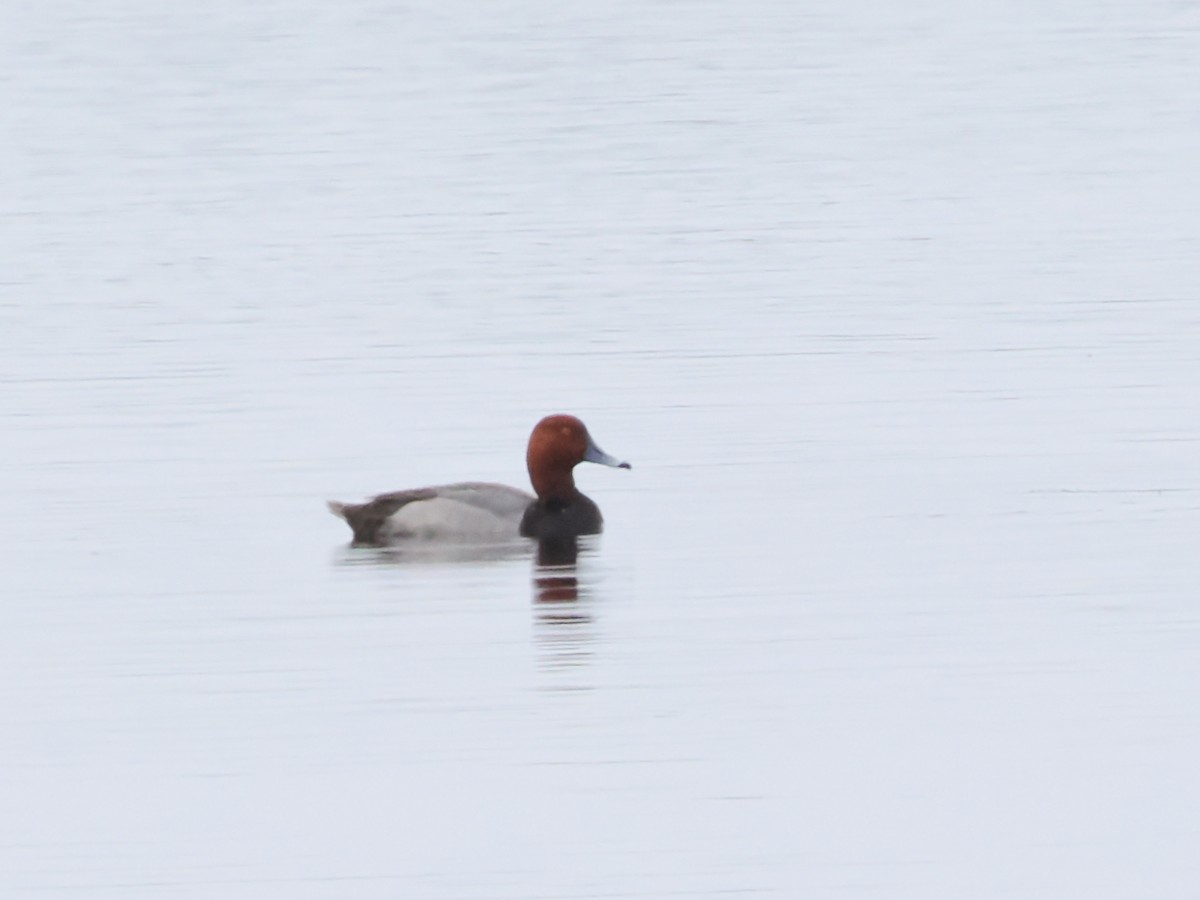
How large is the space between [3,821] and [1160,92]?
25.5m

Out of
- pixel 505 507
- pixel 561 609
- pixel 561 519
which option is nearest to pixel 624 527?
pixel 561 519

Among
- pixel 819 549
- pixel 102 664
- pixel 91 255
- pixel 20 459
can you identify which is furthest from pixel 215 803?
pixel 91 255

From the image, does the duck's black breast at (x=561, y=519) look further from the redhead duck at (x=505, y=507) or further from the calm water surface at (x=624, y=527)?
the calm water surface at (x=624, y=527)

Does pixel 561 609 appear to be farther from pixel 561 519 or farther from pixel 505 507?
pixel 505 507

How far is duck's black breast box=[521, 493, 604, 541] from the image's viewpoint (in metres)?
11.8

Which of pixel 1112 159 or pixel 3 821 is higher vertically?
pixel 1112 159

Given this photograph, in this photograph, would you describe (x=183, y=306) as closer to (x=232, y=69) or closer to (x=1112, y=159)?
(x=1112, y=159)

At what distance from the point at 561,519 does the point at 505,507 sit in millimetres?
269

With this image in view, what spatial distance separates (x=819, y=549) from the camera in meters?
11.1

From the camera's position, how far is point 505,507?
1195 cm

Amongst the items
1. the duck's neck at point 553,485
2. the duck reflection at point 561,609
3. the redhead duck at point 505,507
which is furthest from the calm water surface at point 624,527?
the duck's neck at point 553,485

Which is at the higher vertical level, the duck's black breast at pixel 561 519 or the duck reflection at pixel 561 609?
the duck's black breast at pixel 561 519

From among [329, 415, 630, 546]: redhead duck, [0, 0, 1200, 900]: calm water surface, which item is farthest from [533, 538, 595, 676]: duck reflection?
[329, 415, 630, 546]: redhead duck

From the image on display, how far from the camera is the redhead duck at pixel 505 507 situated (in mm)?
11711
